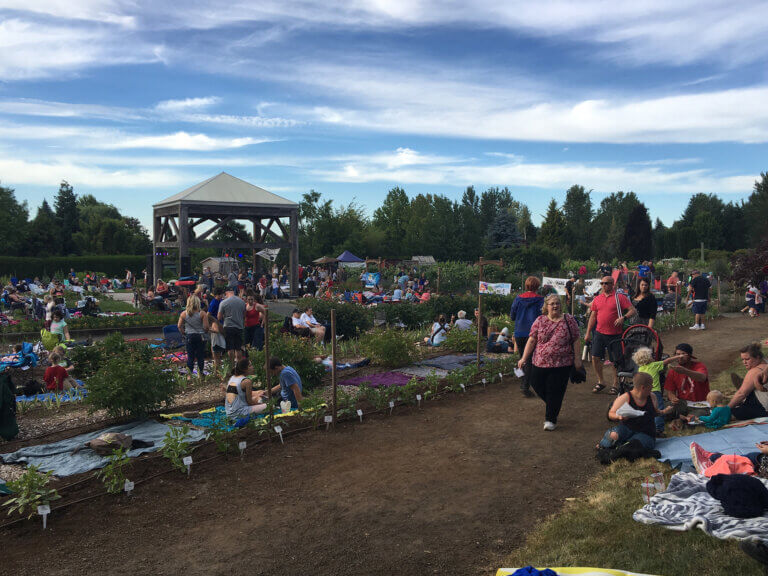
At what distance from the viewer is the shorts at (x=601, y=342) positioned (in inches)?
336

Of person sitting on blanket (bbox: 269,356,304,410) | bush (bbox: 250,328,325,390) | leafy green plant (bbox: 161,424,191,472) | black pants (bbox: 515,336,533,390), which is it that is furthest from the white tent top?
leafy green plant (bbox: 161,424,191,472)

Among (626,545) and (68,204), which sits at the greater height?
(68,204)

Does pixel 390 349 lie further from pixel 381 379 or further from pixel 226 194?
pixel 226 194

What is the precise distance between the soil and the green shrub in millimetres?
5277

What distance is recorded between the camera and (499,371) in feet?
33.2

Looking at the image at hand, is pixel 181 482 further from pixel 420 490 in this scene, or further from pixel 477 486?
pixel 477 486

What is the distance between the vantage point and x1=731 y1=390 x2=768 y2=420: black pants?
6777 mm

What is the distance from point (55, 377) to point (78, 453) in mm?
3803

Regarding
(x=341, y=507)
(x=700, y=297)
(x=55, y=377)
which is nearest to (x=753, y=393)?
(x=341, y=507)

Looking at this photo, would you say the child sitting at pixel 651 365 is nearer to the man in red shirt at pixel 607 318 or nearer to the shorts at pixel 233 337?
the man in red shirt at pixel 607 318

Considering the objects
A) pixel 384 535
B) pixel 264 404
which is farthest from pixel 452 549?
pixel 264 404

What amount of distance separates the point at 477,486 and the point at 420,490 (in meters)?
0.50

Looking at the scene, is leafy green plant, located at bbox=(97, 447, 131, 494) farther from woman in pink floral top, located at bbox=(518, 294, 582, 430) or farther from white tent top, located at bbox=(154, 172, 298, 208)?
white tent top, located at bbox=(154, 172, 298, 208)

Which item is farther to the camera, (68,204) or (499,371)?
(68,204)
